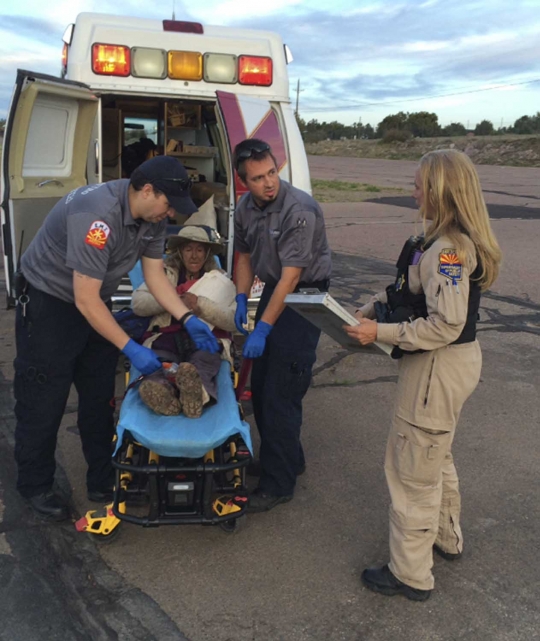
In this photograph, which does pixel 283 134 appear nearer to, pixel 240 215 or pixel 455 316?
pixel 240 215

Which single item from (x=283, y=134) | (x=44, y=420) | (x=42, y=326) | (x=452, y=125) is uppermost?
(x=452, y=125)

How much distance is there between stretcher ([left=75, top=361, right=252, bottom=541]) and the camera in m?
2.92

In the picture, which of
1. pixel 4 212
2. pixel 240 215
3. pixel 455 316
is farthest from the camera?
pixel 4 212

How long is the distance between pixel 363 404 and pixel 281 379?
1622 mm

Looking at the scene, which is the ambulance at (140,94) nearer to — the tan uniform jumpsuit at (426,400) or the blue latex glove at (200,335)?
the blue latex glove at (200,335)

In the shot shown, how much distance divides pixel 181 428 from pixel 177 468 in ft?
0.59

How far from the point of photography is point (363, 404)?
4.93 meters

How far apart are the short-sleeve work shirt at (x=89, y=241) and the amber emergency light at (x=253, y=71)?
2.81 m

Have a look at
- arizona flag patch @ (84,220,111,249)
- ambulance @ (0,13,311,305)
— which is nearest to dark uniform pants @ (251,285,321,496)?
arizona flag patch @ (84,220,111,249)

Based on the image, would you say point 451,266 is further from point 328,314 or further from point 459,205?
point 328,314

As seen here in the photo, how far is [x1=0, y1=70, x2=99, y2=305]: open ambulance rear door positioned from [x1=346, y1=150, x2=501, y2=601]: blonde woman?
299 centimetres

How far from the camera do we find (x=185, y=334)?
154 inches

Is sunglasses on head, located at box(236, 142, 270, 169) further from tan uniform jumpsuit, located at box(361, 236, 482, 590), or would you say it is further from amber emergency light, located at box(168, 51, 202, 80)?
amber emergency light, located at box(168, 51, 202, 80)

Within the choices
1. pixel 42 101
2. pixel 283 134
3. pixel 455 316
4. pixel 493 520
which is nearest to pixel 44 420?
pixel 455 316
